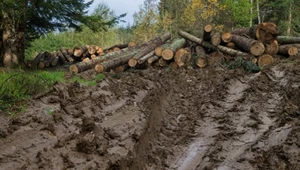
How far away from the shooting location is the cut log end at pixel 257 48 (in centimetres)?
980

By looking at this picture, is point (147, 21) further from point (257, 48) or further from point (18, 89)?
point (18, 89)

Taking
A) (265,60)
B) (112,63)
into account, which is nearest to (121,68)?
(112,63)

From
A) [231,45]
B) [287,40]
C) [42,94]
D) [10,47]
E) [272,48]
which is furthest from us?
[10,47]

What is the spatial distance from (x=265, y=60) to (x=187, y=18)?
57.8 feet

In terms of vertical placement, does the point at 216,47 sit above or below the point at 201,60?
above

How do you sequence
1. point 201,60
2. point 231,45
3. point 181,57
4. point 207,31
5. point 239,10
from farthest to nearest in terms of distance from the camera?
point 239,10, point 231,45, point 207,31, point 181,57, point 201,60

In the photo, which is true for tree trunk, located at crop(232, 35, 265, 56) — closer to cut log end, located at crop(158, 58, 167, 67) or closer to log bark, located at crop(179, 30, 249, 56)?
log bark, located at crop(179, 30, 249, 56)

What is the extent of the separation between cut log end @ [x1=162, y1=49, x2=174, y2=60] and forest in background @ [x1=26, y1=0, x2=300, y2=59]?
1439 centimetres

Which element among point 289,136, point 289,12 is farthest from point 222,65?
point 289,12

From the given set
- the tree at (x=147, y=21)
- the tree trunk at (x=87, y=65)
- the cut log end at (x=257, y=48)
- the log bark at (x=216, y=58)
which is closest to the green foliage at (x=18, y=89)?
the tree trunk at (x=87, y=65)

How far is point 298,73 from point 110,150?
615 cm

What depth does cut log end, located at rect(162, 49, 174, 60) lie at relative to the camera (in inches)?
428

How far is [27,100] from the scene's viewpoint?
15.5 ft

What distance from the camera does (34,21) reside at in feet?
38.3
